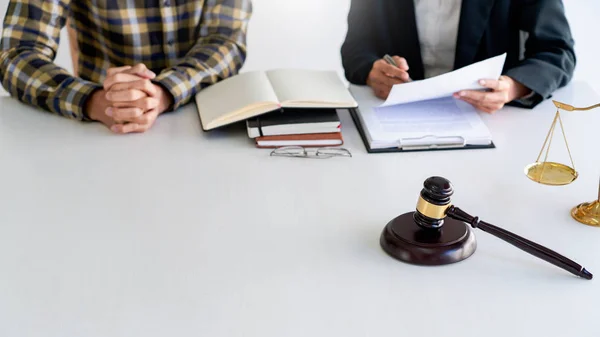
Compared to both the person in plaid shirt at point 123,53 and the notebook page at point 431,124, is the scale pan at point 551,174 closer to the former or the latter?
the notebook page at point 431,124

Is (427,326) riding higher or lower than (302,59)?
higher

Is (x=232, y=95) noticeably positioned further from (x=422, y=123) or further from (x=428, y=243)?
(x=428, y=243)

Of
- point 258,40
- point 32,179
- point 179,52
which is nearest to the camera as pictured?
point 32,179

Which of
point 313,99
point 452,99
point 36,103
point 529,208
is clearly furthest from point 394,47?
point 36,103

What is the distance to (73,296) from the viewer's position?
855mm

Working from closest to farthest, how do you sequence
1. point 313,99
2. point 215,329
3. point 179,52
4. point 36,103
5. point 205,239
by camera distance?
1. point 215,329
2. point 205,239
3. point 313,99
4. point 36,103
5. point 179,52

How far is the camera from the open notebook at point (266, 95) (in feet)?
4.16

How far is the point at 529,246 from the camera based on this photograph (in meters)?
0.90

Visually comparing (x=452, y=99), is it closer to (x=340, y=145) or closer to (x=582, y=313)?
(x=340, y=145)

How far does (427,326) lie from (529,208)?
0.36 meters

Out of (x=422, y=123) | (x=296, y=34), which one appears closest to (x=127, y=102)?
(x=422, y=123)

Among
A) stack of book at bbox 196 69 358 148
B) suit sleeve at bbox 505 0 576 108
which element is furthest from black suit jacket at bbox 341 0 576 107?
stack of book at bbox 196 69 358 148

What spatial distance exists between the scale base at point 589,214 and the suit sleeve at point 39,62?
97 cm

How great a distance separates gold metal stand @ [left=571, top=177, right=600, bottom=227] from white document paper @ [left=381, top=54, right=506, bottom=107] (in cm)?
37
